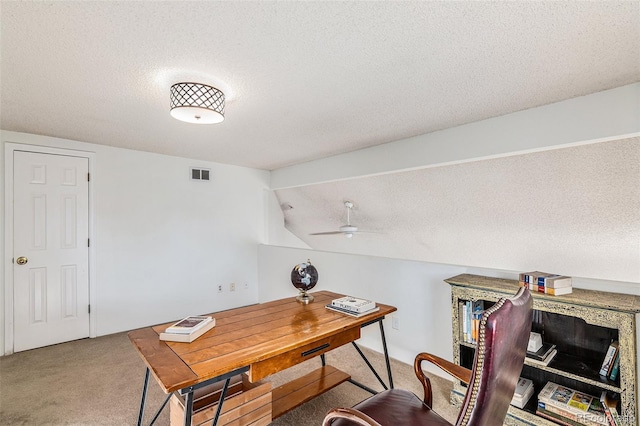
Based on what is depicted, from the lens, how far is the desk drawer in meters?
1.50

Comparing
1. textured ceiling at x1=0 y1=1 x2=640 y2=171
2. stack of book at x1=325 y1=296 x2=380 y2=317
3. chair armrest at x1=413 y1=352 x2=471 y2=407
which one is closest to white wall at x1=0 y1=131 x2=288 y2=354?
textured ceiling at x1=0 y1=1 x2=640 y2=171

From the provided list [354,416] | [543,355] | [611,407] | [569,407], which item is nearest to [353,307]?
[354,416]

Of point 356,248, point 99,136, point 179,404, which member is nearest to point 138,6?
point 179,404

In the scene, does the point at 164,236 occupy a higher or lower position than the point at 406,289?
→ higher

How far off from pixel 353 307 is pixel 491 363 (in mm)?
1154

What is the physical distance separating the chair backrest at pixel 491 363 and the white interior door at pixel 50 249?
4003mm

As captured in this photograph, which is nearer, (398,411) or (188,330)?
(398,411)

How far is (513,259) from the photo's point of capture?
331cm

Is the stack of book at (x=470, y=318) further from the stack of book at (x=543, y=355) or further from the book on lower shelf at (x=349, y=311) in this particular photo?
the book on lower shelf at (x=349, y=311)

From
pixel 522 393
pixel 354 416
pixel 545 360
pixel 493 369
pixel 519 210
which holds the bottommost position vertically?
pixel 522 393

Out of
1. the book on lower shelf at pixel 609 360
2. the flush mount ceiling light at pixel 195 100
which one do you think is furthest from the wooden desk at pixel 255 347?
the flush mount ceiling light at pixel 195 100

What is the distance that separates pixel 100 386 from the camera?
2.53 metres

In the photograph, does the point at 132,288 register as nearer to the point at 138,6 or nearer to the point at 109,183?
the point at 109,183

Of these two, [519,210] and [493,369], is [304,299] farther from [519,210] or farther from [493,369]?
[519,210]
